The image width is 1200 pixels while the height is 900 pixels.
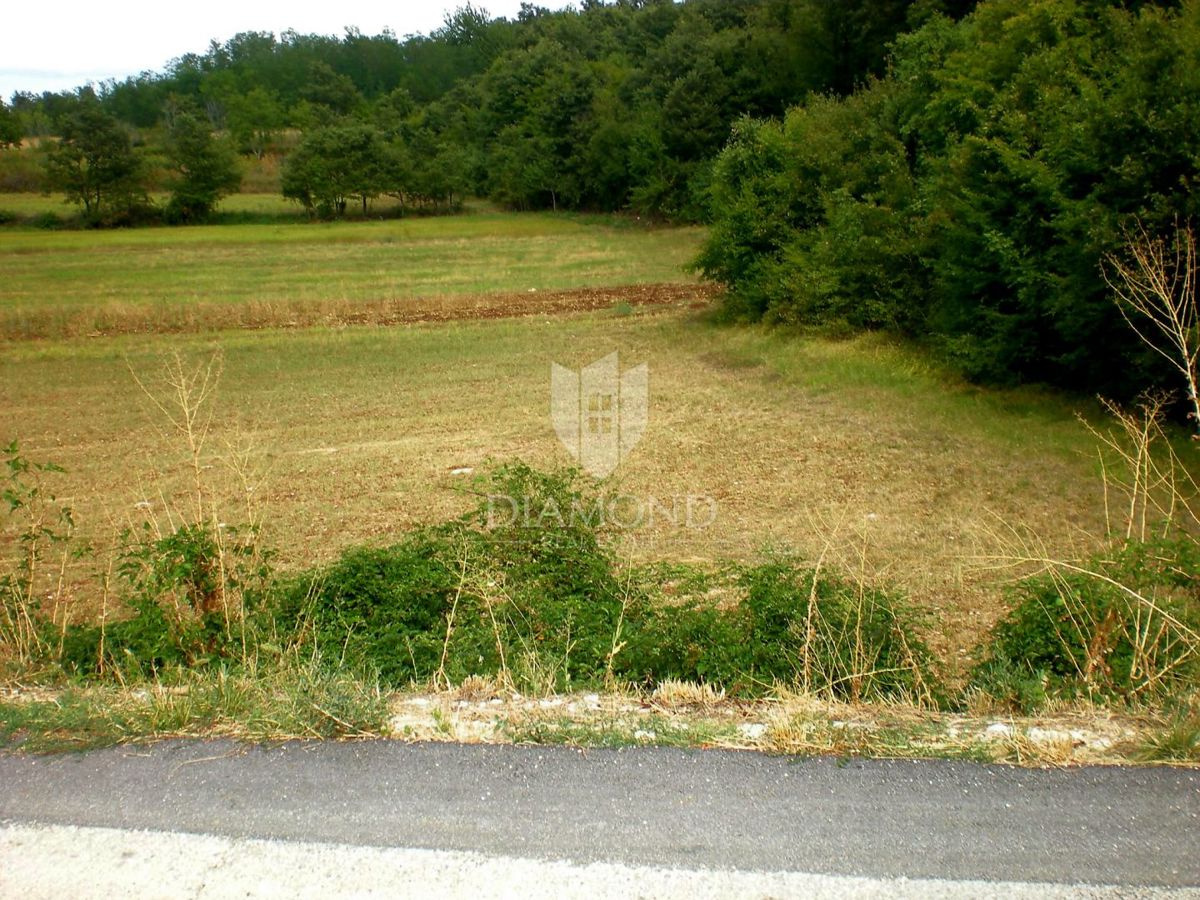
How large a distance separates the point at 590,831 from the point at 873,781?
91 cm

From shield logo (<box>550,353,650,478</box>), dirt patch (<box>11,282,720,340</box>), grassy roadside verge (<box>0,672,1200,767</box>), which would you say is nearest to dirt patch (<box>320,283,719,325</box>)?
dirt patch (<box>11,282,720,340</box>)

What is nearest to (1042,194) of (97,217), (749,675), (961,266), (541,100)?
(961,266)

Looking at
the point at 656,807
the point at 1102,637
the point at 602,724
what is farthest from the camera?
the point at 1102,637

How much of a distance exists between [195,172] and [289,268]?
103ft

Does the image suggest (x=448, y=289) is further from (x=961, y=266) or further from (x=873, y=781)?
(x=873, y=781)

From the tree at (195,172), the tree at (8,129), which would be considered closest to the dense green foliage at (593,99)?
the tree at (8,129)

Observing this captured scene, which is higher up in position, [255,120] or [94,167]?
[255,120]

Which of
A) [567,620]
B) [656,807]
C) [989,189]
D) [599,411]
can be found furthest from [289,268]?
[656,807]

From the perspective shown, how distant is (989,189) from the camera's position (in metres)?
15.8

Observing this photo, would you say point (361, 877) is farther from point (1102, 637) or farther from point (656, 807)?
point (1102, 637)

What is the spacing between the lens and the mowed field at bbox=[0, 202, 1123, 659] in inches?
379

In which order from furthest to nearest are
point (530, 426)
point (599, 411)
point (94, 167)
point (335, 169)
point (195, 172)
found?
point (335, 169), point (195, 172), point (94, 167), point (599, 411), point (530, 426)

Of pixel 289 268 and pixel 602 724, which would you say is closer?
pixel 602 724

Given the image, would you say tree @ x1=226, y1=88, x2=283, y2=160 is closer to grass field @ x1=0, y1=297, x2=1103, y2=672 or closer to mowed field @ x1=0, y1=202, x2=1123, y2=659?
mowed field @ x1=0, y1=202, x2=1123, y2=659
